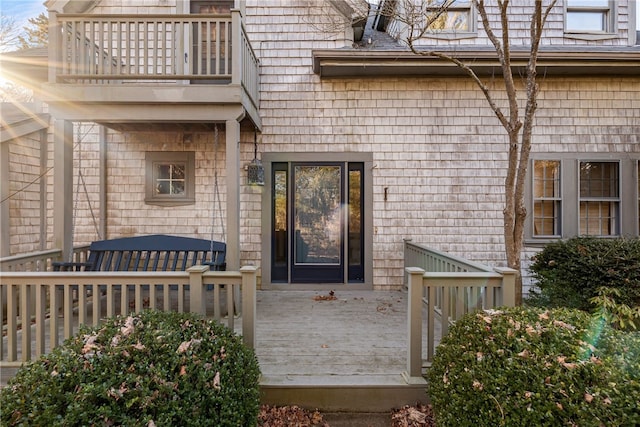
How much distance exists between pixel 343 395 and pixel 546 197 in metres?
5.13

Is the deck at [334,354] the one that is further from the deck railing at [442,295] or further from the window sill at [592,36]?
the window sill at [592,36]

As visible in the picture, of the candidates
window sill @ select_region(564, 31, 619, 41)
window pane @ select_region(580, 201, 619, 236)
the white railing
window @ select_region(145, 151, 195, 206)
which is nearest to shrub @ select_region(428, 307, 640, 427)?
the white railing

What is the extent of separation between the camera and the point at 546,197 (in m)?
5.85

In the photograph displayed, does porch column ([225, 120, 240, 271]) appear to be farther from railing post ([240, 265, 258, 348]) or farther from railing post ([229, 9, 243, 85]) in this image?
railing post ([240, 265, 258, 348])

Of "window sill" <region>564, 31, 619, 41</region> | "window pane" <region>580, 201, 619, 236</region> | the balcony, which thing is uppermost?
"window sill" <region>564, 31, 619, 41</region>

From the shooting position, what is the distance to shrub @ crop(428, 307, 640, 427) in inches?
71.2

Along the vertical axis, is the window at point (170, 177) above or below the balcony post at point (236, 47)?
below

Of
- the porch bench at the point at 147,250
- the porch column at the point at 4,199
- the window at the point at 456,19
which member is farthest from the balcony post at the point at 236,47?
the porch column at the point at 4,199

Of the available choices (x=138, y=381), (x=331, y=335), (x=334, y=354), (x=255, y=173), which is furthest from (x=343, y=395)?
(x=255, y=173)

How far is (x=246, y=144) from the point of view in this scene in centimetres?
579

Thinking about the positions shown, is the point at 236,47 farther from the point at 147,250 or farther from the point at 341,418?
the point at 341,418

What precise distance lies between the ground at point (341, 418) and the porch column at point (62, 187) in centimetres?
366

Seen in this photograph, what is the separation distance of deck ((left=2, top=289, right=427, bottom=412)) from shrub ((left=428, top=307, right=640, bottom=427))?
1.76ft

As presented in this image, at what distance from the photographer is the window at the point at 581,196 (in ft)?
18.8
